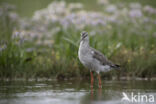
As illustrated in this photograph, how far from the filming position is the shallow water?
26.0 ft

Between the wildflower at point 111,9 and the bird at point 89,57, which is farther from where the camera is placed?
the wildflower at point 111,9

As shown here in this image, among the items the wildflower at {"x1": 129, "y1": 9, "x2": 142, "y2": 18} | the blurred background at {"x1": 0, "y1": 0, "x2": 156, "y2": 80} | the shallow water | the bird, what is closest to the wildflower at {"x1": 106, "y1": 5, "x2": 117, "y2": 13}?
the blurred background at {"x1": 0, "y1": 0, "x2": 156, "y2": 80}

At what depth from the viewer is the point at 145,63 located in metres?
13.5

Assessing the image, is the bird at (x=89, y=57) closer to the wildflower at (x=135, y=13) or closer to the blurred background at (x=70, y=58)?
the blurred background at (x=70, y=58)

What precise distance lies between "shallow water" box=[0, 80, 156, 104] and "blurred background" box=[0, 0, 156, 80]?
210cm

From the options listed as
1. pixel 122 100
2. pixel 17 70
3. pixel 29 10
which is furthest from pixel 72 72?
pixel 29 10

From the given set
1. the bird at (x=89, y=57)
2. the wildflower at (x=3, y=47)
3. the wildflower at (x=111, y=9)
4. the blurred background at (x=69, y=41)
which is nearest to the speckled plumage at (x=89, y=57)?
the bird at (x=89, y=57)

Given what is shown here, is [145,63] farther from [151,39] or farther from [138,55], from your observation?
[151,39]

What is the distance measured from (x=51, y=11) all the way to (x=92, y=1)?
13.6m

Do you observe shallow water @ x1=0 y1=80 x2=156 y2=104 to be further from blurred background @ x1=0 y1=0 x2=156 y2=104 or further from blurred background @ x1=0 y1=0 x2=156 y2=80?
blurred background @ x1=0 y1=0 x2=156 y2=80

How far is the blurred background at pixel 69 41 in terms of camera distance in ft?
43.0

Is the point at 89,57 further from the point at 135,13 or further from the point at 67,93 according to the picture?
the point at 135,13

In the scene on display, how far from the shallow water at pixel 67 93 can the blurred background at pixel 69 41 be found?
6.88 feet

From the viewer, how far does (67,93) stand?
362 inches
